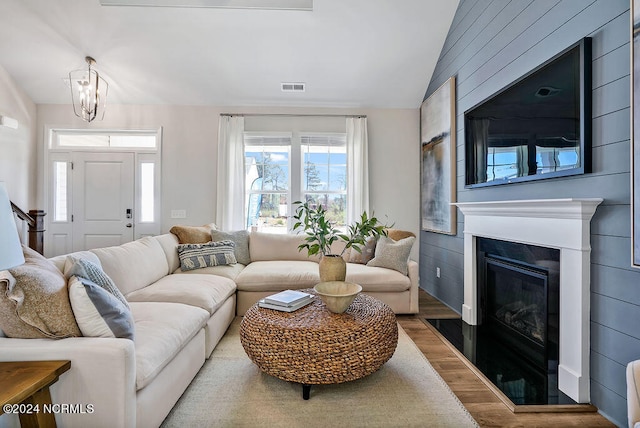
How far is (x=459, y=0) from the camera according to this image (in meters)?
3.14

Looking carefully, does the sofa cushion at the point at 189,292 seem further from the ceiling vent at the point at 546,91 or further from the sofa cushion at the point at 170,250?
the ceiling vent at the point at 546,91

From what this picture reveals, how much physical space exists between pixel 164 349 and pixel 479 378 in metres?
1.89

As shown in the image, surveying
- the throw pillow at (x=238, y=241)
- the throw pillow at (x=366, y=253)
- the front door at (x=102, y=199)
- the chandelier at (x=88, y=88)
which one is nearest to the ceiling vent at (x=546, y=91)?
the throw pillow at (x=366, y=253)

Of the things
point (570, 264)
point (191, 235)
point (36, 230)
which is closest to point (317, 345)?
point (570, 264)

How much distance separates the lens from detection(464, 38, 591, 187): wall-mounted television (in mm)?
1691

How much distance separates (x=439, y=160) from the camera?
3.58 meters

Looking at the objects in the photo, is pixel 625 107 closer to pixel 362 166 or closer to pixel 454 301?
pixel 454 301

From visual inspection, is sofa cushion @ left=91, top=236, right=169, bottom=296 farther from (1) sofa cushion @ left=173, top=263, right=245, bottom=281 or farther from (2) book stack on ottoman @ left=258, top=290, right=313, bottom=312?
(2) book stack on ottoman @ left=258, top=290, right=313, bottom=312

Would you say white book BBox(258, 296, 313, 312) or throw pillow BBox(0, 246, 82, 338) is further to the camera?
white book BBox(258, 296, 313, 312)

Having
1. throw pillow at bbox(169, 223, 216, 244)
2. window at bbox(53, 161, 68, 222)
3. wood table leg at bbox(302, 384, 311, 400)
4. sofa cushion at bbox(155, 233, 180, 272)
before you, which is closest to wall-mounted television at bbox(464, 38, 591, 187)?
wood table leg at bbox(302, 384, 311, 400)

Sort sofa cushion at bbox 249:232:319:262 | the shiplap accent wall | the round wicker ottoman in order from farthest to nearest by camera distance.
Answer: sofa cushion at bbox 249:232:319:262, the round wicker ottoman, the shiplap accent wall

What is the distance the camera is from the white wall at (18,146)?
3795mm

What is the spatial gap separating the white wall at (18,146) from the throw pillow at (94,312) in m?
3.85

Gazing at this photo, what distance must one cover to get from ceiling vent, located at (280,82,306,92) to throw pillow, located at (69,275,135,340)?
3388mm
